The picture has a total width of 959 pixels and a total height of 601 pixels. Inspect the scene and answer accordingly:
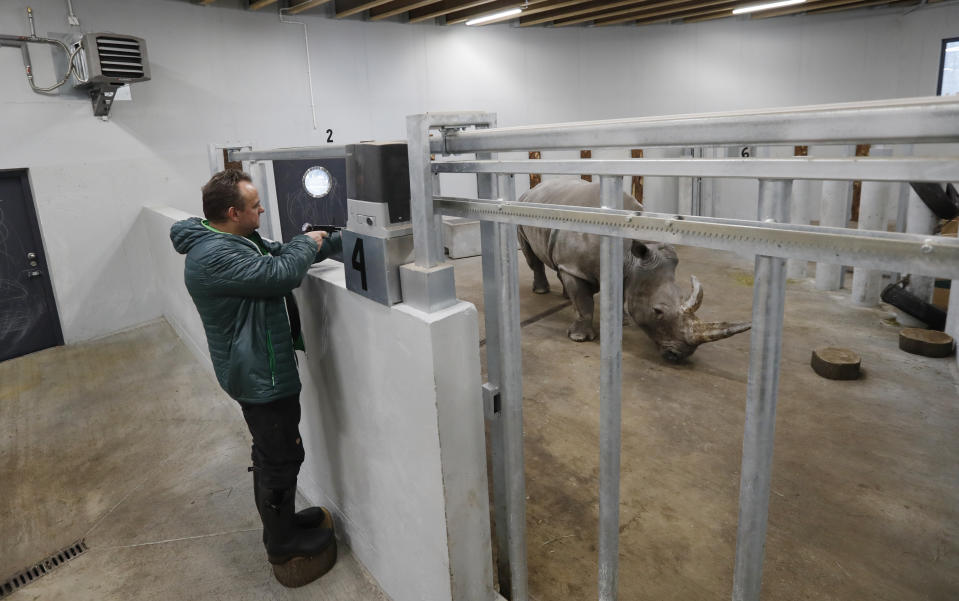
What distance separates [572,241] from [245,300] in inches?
149

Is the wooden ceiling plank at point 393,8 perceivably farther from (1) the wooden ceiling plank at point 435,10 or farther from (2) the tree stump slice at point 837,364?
(2) the tree stump slice at point 837,364

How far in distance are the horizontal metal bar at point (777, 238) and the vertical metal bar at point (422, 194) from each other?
338 mm

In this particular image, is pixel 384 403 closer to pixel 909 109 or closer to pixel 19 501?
pixel 909 109

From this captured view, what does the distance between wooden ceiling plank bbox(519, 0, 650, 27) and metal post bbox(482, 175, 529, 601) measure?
752 cm

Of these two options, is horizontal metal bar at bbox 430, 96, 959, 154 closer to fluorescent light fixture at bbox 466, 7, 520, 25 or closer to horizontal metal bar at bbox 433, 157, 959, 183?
horizontal metal bar at bbox 433, 157, 959, 183

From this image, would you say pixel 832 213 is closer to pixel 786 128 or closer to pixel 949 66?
pixel 949 66

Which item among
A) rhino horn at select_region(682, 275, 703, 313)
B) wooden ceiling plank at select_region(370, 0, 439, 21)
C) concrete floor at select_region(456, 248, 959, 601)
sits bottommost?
concrete floor at select_region(456, 248, 959, 601)

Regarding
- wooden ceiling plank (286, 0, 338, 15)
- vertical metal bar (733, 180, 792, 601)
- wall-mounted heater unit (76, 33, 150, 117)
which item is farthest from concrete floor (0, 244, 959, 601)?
wooden ceiling plank (286, 0, 338, 15)

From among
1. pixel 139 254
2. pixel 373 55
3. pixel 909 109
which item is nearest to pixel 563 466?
pixel 909 109

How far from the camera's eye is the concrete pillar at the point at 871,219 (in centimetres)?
562

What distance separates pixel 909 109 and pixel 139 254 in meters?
7.21

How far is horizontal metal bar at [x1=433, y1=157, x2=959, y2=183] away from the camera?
91 centimetres

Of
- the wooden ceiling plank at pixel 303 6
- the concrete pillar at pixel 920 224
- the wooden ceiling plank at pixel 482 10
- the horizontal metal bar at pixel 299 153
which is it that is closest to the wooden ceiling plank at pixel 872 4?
the wooden ceiling plank at pixel 482 10

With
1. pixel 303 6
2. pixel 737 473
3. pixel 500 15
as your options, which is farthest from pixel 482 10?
pixel 737 473
